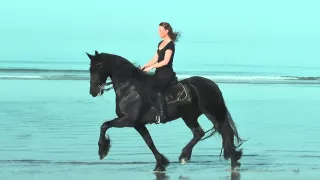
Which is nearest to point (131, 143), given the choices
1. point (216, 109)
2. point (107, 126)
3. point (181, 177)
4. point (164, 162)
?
point (216, 109)

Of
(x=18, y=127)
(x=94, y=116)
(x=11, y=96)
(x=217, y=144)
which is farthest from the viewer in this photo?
(x=11, y=96)

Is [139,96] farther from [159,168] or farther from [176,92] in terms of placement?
[159,168]

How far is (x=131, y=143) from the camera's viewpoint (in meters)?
13.6

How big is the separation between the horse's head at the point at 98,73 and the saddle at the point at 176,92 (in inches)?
31.4

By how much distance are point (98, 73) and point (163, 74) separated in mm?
824

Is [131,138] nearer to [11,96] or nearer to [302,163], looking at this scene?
[302,163]

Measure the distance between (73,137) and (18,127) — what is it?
1852 millimetres

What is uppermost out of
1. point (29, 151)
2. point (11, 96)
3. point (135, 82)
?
point (135, 82)

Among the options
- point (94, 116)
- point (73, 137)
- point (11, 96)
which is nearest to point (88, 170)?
point (73, 137)

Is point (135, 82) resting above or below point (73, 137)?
above

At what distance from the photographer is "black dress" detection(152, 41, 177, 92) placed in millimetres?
10633

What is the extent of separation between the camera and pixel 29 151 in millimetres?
12469

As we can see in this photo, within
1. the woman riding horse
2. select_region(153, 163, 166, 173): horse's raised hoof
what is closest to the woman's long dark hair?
the woman riding horse

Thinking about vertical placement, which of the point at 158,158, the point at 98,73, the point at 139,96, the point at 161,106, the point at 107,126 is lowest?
the point at 158,158
